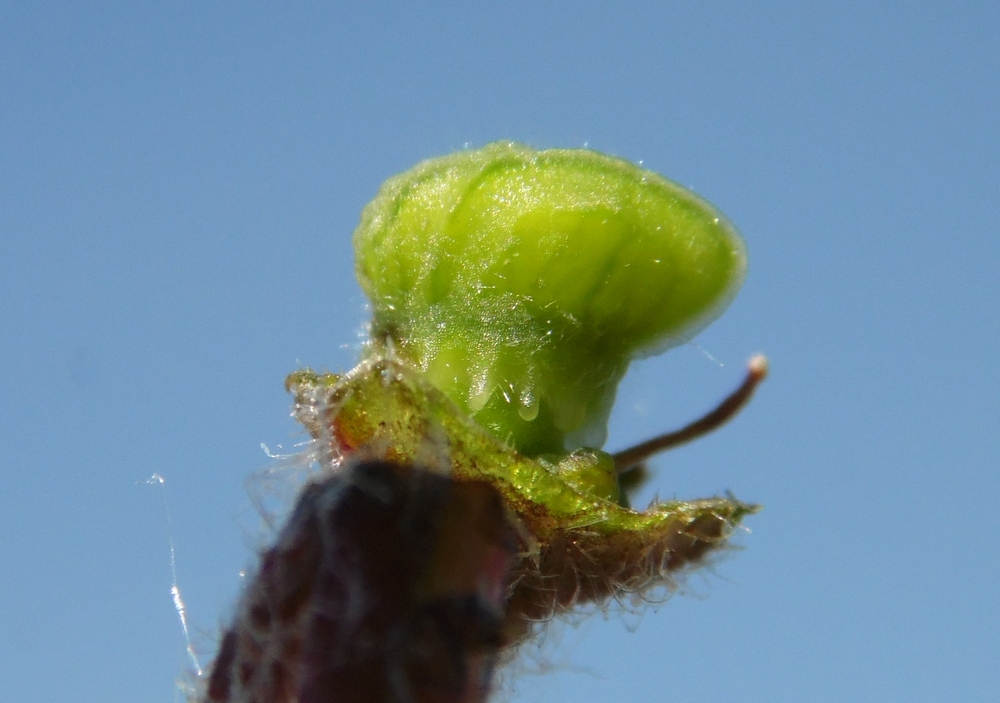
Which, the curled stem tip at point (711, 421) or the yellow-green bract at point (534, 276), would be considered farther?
the curled stem tip at point (711, 421)

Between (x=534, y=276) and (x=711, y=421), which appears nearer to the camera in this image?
(x=534, y=276)

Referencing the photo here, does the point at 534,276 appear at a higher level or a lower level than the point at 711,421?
higher

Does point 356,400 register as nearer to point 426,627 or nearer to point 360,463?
point 360,463

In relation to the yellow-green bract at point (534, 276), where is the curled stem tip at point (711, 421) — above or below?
below

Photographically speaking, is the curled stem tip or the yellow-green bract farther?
the curled stem tip

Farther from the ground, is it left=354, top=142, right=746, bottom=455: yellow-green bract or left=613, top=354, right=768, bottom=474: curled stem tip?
left=354, top=142, right=746, bottom=455: yellow-green bract
